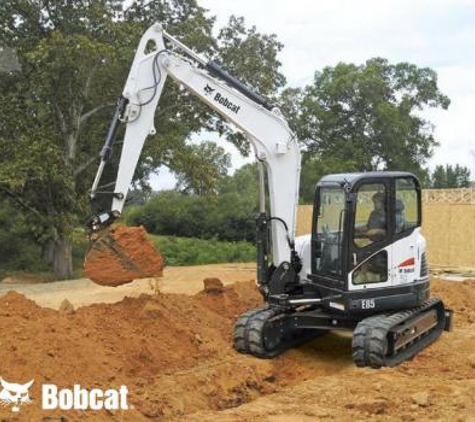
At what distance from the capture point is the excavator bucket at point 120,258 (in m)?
8.32

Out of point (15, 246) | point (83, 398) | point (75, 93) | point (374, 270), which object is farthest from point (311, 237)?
point (15, 246)

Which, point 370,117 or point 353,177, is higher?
point 370,117

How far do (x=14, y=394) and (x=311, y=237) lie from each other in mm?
4242

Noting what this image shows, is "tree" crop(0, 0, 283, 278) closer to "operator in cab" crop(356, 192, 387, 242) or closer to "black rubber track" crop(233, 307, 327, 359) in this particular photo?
"black rubber track" crop(233, 307, 327, 359)

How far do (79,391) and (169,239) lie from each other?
23.2 m

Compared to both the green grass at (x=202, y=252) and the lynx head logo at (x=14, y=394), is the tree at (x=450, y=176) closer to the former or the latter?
the green grass at (x=202, y=252)

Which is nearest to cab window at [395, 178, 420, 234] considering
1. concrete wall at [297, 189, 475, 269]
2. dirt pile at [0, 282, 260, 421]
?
dirt pile at [0, 282, 260, 421]

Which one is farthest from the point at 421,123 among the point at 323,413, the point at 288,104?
the point at 323,413

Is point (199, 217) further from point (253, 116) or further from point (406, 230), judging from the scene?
point (406, 230)

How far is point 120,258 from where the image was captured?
27.9 ft

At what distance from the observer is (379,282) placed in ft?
27.4

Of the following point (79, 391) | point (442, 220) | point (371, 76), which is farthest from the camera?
point (371, 76)

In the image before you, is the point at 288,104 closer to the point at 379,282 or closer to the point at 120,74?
the point at 120,74

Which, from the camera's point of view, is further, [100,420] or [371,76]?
[371,76]
